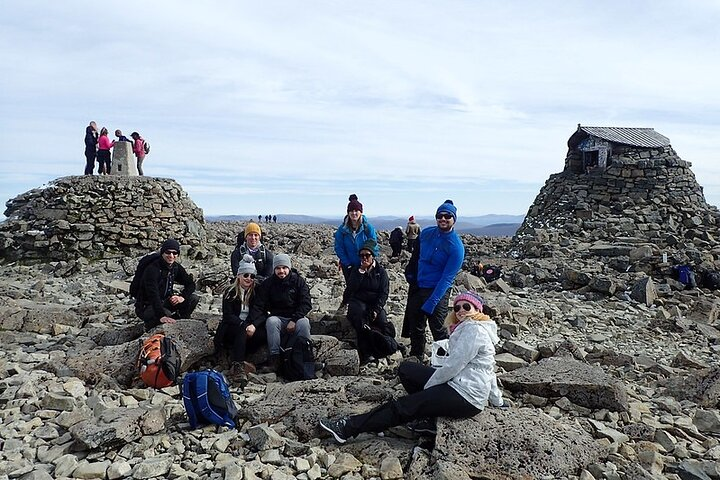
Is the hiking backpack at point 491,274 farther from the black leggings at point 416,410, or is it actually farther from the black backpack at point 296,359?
the black leggings at point 416,410

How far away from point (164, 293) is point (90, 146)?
14.5 metres

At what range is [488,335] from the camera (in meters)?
5.43

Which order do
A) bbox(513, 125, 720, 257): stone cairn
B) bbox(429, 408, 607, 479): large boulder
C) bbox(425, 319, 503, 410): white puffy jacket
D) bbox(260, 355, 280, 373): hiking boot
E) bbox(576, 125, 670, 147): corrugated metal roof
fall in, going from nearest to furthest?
bbox(429, 408, 607, 479): large boulder → bbox(425, 319, 503, 410): white puffy jacket → bbox(260, 355, 280, 373): hiking boot → bbox(513, 125, 720, 257): stone cairn → bbox(576, 125, 670, 147): corrugated metal roof

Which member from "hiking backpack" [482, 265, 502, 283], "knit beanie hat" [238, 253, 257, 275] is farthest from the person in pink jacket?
"knit beanie hat" [238, 253, 257, 275]

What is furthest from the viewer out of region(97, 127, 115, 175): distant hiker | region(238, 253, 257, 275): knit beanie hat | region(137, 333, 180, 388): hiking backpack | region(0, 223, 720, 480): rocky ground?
region(97, 127, 115, 175): distant hiker

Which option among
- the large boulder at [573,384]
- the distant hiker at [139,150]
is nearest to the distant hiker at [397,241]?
the distant hiker at [139,150]

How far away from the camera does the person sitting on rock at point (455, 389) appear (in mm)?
5348

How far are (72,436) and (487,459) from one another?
4080 mm

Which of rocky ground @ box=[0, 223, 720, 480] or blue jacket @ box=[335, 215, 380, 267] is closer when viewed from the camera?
rocky ground @ box=[0, 223, 720, 480]

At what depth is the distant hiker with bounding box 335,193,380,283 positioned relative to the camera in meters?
8.91

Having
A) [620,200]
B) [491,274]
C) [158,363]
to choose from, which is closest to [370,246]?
[158,363]

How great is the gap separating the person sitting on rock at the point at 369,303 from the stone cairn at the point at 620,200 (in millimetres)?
15769

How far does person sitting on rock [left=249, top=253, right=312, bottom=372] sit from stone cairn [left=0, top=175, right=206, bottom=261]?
13.0 m

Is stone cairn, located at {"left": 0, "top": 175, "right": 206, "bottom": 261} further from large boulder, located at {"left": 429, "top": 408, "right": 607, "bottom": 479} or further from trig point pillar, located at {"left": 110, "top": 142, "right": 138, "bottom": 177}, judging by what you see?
large boulder, located at {"left": 429, "top": 408, "right": 607, "bottom": 479}
